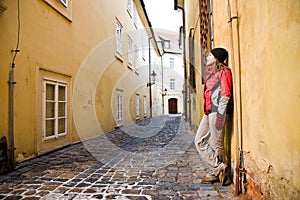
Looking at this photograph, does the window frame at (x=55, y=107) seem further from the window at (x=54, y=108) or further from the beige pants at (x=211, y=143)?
the beige pants at (x=211, y=143)

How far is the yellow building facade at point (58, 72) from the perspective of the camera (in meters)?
4.57

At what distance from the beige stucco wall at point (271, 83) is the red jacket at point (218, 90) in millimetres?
316

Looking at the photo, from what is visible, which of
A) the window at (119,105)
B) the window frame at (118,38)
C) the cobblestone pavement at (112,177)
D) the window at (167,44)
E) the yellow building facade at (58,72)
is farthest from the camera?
the window at (167,44)

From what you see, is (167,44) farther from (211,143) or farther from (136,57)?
(211,143)

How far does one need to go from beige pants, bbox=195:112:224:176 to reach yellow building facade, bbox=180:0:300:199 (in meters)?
0.19

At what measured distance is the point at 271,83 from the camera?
1.91 metres

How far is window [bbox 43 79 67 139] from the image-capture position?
5657 millimetres

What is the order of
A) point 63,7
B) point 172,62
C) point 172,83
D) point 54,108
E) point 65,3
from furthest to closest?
point 172,83
point 172,62
point 65,3
point 63,7
point 54,108

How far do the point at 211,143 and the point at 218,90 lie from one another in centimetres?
69

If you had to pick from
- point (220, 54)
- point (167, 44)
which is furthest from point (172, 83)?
point (220, 54)

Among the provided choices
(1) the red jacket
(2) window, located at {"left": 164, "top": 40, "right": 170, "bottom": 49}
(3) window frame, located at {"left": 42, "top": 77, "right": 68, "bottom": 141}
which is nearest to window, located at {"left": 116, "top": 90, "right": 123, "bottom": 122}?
(3) window frame, located at {"left": 42, "top": 77, "right": 68, "bottom": 141}

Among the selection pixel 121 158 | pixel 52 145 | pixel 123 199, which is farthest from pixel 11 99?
pixel 123 199

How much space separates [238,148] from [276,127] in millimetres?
1002

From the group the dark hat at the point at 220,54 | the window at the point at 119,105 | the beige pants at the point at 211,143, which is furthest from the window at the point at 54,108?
the window at the point at 119,105
